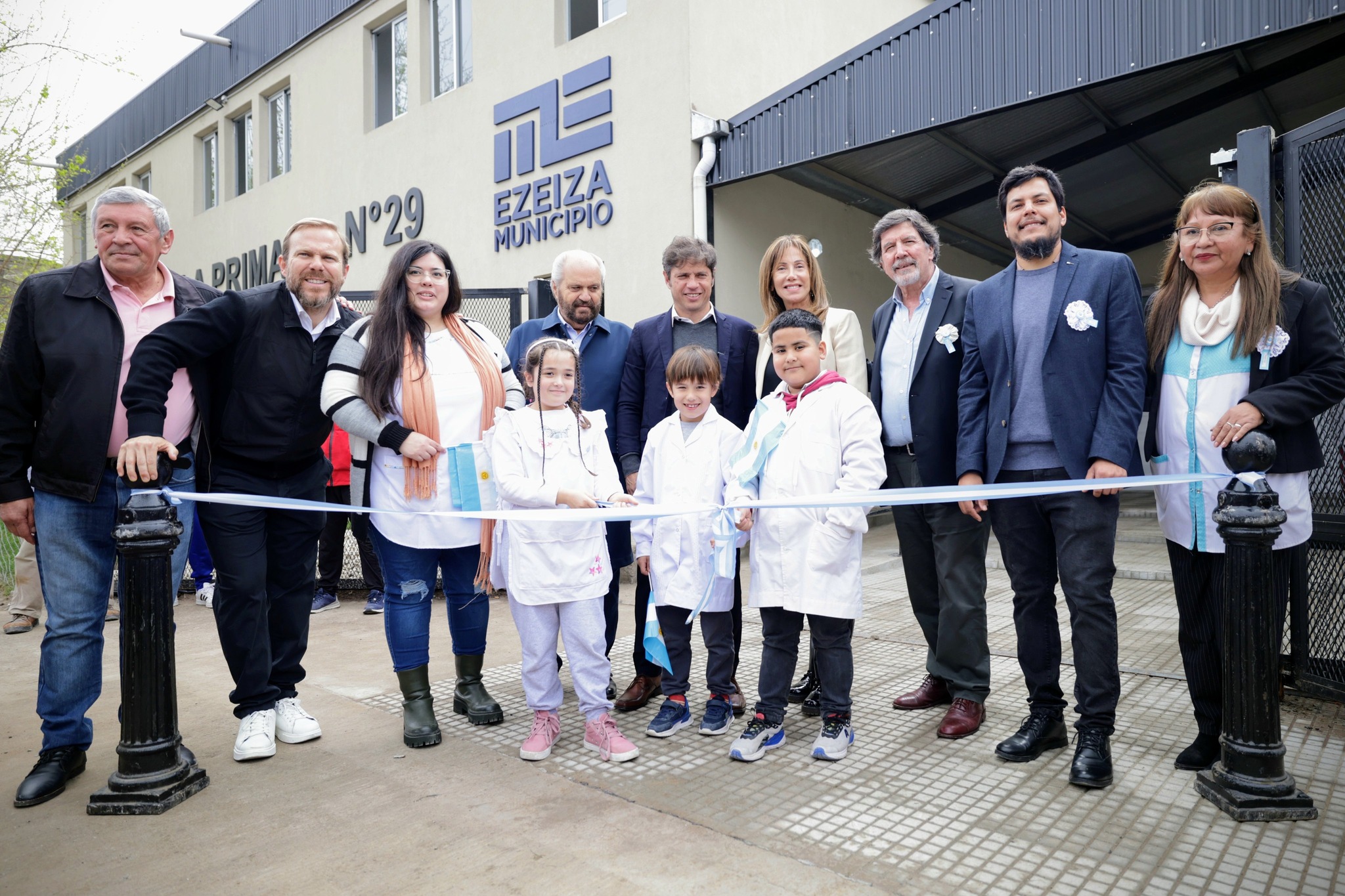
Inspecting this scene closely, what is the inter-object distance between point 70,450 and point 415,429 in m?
1.14

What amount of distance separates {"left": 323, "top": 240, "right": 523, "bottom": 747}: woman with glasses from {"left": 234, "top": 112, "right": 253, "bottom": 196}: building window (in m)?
14.8

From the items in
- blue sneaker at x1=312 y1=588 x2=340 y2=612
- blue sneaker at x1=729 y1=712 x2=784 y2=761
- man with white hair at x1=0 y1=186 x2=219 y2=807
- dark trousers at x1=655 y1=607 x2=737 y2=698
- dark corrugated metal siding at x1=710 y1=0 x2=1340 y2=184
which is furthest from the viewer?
blue sneaker at x1=312 y1=588 x2=340 y2=612

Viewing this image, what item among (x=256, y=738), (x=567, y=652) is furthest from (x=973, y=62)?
(x=256, y=738)

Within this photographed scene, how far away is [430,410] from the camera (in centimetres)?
335

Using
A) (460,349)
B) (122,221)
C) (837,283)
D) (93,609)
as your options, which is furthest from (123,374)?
(837,283)

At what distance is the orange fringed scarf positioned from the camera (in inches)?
130

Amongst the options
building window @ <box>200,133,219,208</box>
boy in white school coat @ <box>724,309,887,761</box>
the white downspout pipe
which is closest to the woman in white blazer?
boy in white school coat @ <box>724,309,887,761</box>

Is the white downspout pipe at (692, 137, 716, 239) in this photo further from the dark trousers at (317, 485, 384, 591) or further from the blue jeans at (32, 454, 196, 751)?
the blue jeans at (32, 454, 196, 751)

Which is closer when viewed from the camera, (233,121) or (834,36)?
(834,36)

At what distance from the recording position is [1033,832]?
2441 mm

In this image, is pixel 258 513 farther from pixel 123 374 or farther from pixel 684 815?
pixel 684 815

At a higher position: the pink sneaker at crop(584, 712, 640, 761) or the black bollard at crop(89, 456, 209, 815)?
the black bollard at crop(89, 456, 209, 815)

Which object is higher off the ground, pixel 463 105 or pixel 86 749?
pixel 463 105

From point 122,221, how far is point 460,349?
4.12 feet
